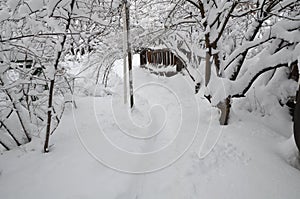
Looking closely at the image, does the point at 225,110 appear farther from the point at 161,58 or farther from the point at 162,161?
the point at 161,58

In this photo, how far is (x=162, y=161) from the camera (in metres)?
3.74

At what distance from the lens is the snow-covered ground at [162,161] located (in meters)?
2.76

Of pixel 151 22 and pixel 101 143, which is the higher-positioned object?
pixel 151 22

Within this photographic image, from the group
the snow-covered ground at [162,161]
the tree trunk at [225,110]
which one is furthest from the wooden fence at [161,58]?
the snow-covered ground at [162,161]

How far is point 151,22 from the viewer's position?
7.84 metres

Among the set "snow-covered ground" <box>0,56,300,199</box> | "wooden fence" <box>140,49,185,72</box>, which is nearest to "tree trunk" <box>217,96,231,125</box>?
"snow-covered ground" <box>0,56,300,199</box>

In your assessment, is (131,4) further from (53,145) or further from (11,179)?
(11,179)

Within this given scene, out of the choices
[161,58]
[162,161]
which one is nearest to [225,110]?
[162,161]

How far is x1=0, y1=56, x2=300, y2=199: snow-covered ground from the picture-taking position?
2.76 metres

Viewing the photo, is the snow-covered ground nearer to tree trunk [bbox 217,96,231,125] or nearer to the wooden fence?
tree trunk [bbox 217,96,231,125]

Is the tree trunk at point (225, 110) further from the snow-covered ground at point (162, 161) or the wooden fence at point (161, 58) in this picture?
the wooden fence at point (161, 58)

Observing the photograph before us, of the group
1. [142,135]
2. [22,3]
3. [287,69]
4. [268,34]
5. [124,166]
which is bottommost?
[142,135]

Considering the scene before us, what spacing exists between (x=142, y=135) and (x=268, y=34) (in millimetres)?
3117

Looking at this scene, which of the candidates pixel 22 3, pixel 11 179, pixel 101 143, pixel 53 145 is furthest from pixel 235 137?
pixel 22 3
